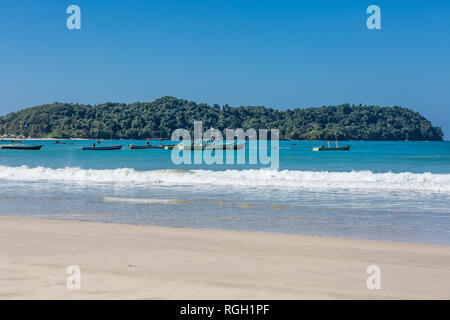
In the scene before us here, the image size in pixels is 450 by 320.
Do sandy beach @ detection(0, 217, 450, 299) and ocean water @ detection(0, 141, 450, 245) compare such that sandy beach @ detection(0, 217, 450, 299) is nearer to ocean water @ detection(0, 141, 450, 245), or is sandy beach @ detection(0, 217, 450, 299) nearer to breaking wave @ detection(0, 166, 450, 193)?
ocean water @ detection(0, 141, 450, 245)

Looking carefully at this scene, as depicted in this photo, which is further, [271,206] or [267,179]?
[267,179]

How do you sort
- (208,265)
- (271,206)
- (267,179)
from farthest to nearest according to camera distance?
(267,179) < (271,206) < (208,265)

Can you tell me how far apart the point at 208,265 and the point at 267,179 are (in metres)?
18.4

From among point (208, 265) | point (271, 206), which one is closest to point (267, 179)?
point (271, 206)

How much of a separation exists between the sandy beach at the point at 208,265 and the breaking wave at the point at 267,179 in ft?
42.8

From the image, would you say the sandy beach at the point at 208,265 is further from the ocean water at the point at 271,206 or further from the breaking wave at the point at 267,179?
the breaking wave at the point at 267,179

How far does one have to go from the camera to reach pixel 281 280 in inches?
239

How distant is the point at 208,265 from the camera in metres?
6.86

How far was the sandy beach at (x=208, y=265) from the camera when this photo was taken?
556 cm

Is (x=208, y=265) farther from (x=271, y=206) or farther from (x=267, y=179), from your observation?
(x=267, y=179)

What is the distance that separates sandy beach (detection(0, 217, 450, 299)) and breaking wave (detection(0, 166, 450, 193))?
514 inches

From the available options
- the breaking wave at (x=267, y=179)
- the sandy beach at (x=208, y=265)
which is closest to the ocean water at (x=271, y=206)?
the breaking wave at (x=267, y=179)

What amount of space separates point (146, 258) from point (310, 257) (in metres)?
2.42

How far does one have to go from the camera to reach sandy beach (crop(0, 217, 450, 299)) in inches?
219
